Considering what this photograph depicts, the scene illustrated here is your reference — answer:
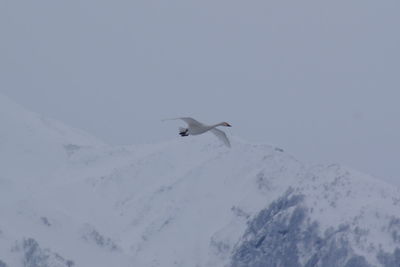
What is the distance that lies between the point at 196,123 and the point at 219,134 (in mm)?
3567

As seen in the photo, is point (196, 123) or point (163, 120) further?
point (196, 123)

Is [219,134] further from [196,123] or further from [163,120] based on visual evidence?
[163,120]

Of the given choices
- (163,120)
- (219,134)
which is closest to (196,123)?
(219,134)

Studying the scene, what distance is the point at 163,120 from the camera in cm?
8350

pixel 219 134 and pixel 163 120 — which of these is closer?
pixel 163 120

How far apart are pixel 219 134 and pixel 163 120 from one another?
12842 mm

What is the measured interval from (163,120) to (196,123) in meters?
9.47

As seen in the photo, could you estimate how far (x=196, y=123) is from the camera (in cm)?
9269

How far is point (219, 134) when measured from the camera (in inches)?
3765
